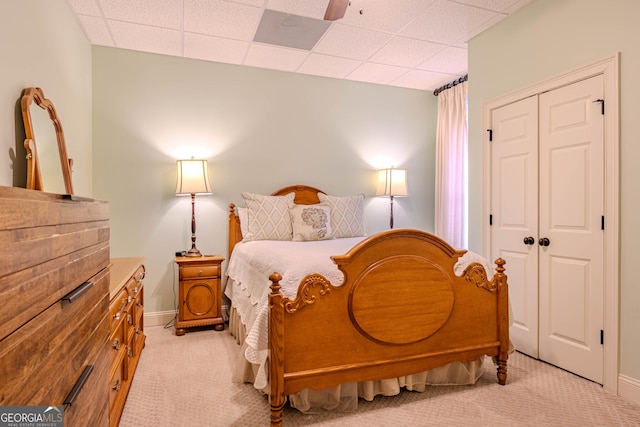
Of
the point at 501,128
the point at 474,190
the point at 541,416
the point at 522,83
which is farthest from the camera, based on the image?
the point at 474,190

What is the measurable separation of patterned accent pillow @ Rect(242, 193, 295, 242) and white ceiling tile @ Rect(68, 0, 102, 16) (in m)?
1.92

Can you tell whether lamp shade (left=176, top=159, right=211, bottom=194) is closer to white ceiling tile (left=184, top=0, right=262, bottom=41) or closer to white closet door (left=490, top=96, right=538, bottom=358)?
white ceiling tile (left=184, top=0, right=262, bottom=41)

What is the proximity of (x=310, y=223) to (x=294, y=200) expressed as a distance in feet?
1.86

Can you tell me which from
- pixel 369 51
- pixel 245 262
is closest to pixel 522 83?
pixel 369 51

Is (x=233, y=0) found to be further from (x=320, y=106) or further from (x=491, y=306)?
(x=491, y=306)

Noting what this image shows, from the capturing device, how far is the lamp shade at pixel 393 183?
4320mm

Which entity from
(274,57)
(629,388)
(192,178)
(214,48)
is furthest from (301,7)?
(629,388)

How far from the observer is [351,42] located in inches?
133

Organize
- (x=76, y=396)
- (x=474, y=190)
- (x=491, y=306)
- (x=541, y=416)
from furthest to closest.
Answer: (x=474, y=190) → (x=491, y=306) → (x=541, y=416) → (x=76, y=396)

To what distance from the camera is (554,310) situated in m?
2.67

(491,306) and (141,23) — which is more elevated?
(141,23)

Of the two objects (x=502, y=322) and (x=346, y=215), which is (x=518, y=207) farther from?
(x=346, y=215)

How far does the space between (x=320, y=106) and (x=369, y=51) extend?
900 mm

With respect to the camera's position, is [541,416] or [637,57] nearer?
[541,416]
